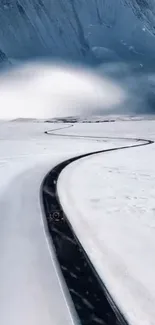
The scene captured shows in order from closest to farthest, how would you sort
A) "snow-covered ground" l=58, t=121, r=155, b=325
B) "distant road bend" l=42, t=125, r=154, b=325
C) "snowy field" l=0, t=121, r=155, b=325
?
"distant road bend" l=42, t=125, r=154, b=325, "snowy field" l=0, t=121, r=155, b=325, "snow-covered ground" l=58, t=121, r=155, b=325

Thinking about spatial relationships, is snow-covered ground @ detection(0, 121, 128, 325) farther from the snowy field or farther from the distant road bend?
the distant road bend

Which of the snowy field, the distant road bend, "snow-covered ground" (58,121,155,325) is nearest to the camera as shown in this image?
the distant road bend

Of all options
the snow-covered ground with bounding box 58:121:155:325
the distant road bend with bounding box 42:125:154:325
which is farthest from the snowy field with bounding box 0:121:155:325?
the distant road bend with bounding box 42:125:154:325

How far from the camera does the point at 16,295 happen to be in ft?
13.7

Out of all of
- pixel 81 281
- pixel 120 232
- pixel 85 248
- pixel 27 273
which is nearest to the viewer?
pixel 81 281

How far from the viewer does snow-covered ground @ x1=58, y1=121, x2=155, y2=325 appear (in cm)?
420

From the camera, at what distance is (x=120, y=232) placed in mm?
6586

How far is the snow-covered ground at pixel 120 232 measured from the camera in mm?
4199

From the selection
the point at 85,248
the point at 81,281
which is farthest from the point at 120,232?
the point at 81,281

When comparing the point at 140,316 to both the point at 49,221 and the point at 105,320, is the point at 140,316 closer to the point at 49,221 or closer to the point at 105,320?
the point at 105,320

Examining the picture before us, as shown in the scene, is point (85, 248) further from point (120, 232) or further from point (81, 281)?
point (81, 281)

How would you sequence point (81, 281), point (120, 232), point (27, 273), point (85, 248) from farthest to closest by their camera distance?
point (120, 232), point (85, 248), point (27, 273), point (81, 281)

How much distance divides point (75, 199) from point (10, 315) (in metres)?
5.86

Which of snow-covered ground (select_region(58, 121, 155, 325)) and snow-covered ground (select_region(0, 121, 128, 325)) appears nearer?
snow-covered ground (select_region(0, 121, 128, 325))
